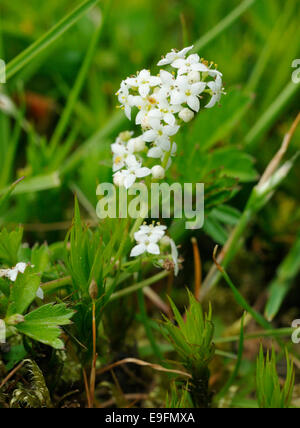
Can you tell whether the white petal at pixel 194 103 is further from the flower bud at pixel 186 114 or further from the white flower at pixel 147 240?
the white flower at pixel 147 240

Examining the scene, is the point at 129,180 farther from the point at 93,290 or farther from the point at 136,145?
the point at 93,290

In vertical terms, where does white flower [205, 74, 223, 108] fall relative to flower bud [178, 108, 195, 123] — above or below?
above

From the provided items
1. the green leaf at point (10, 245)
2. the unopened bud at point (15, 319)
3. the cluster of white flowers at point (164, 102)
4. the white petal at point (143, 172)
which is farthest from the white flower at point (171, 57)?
the unopened bud at point (15, 319)

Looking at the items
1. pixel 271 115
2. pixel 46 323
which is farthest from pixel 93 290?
pixel 271 115

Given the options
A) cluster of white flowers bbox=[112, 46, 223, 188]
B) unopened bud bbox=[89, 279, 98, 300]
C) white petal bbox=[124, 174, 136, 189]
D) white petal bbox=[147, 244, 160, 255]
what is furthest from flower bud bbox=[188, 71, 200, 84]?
unopened bud bbox=[89, 279, 98, 300]

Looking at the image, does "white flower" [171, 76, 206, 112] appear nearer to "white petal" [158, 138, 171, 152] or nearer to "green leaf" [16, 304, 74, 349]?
"white petal" [158, 138, 171, 152]

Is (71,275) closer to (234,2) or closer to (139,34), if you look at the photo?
(139,34)

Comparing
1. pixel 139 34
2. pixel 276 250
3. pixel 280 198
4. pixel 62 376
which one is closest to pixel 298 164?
pixel 280 198
